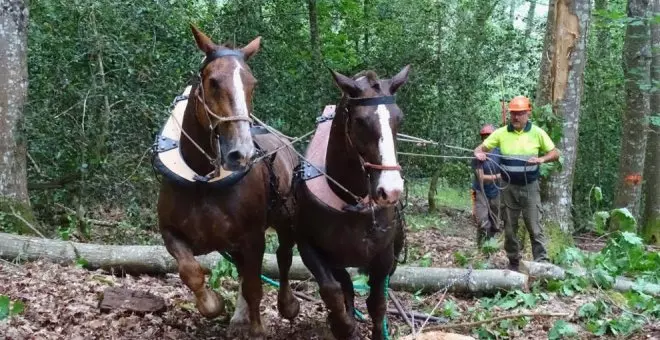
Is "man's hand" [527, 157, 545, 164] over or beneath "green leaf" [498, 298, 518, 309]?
over

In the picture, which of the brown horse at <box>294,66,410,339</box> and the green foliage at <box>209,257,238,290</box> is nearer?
the brown horse at <box>294,66,410,339</box>

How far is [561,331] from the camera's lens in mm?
5844

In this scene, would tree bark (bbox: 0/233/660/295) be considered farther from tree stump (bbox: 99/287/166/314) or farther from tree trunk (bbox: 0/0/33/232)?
tree stump (bbox: 99/287/166/314)

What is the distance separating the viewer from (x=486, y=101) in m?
15.2

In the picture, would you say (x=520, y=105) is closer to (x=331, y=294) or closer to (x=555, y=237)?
(x=555, y=237)

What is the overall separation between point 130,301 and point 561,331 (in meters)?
3.38

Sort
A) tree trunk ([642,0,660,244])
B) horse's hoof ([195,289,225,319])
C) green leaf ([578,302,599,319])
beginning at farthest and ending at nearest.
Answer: tree trunk ([642,0,660,244])
green leaf ([578,302,599,319])
horse's hoof ([195,289,225,319])

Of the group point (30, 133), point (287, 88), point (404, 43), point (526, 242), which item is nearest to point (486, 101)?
point (404, 43)

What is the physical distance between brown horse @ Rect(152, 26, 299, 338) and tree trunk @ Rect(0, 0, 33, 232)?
3987mm

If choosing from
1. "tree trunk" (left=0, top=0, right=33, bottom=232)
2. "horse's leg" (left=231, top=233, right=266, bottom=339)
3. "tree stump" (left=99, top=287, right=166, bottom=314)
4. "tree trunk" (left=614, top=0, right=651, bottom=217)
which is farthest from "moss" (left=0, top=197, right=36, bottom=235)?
"tree trunk" (left=614, top=0, right=651, bottom=217)

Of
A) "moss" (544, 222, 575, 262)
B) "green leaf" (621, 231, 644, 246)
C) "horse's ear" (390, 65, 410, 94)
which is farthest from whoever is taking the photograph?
"moss" (544, 222, 575, 262)

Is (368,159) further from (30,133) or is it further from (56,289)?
(30,133)

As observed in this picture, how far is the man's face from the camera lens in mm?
8436

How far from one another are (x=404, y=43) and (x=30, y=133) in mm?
7695
